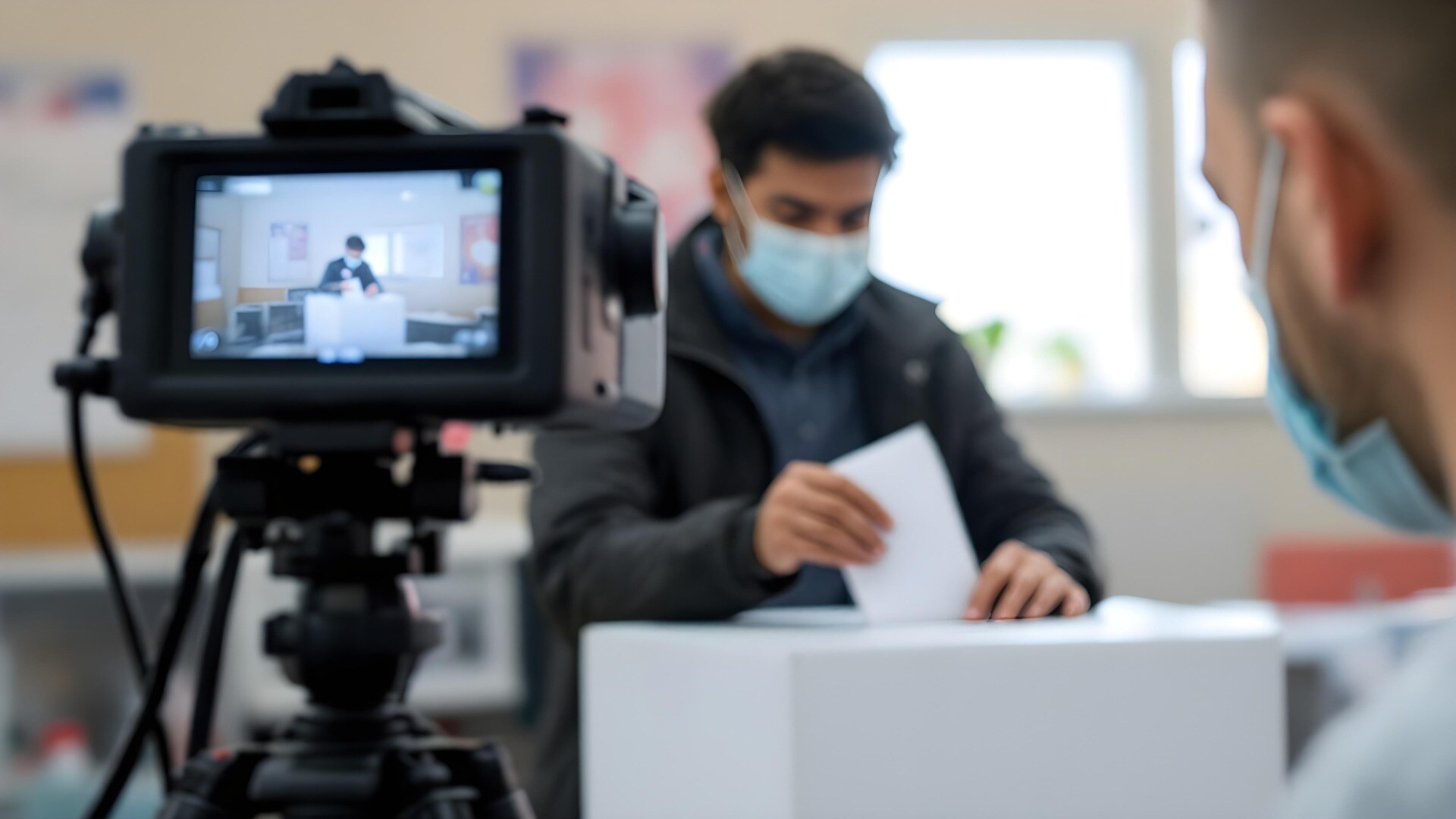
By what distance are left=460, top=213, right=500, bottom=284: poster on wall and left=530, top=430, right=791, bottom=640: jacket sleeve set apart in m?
0.46

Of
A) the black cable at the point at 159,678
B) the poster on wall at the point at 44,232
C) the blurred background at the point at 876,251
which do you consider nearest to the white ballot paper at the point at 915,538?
the black cable at the point at 159,678

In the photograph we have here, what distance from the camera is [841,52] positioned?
11.7 ft

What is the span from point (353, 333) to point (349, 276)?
32 mm

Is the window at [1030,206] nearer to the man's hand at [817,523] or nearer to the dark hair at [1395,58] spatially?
the man's hand at [817,523]

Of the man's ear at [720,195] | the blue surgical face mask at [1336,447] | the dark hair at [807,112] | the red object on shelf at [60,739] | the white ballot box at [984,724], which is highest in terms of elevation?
the dark hair at [807,112]

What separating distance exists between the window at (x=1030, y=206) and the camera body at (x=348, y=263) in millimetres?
2890

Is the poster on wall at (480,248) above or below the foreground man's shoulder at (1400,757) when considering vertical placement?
above

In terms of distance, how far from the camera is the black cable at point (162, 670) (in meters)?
0.82

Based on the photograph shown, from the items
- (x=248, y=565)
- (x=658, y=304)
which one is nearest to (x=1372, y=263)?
(x=658, y=304)

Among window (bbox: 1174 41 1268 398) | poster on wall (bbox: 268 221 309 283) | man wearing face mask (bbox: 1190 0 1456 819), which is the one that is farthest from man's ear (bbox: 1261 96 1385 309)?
window (bbox: 1174 41 1268 398)

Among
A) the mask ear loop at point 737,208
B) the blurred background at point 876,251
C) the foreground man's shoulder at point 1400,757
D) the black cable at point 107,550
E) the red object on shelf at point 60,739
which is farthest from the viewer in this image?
the blurred background at point 876,251

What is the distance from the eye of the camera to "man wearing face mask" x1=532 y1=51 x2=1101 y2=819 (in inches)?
50.2

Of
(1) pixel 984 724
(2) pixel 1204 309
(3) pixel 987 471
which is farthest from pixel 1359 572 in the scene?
(1) pixel 984 724

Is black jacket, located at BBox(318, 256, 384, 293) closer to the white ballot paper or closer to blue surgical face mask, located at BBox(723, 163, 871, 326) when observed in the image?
the white ballot paper
